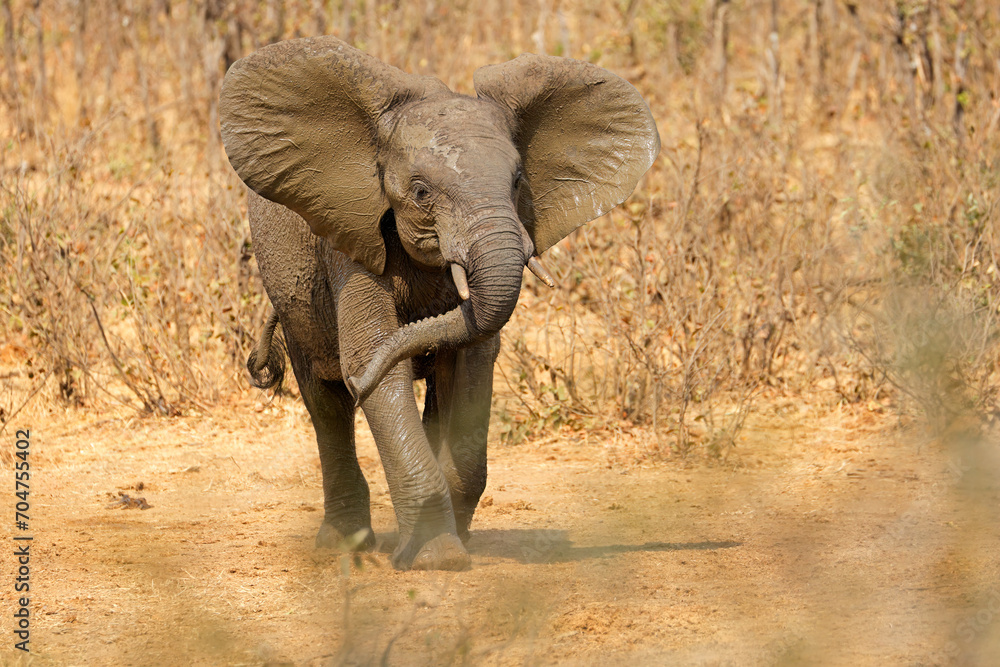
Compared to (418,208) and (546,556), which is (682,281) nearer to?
(546,556)

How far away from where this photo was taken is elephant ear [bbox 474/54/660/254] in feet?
16.7

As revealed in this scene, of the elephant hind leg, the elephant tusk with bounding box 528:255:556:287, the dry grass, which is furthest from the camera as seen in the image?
the dry grass

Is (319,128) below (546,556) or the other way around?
the other way around

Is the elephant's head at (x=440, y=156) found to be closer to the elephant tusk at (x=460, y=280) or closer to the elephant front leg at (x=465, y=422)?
the elephant tusk at (x=460, y=280)

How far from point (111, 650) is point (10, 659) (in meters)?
0.32

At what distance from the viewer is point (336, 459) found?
5680 mm

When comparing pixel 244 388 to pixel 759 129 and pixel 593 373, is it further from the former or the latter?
pixel 759 129

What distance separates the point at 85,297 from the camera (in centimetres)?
843

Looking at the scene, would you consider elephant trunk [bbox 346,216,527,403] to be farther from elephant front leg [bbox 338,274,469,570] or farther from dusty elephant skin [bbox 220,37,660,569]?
elephant front leg [bbox 338,274,469,570]

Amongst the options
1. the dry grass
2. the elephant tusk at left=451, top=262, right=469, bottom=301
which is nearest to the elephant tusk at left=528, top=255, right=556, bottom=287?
the elephant tusk at left=451, top=262, right=469, bottom=301

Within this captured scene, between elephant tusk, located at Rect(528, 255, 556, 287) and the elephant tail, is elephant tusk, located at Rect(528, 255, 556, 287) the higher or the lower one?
the higher one

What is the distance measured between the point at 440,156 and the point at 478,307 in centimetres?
61

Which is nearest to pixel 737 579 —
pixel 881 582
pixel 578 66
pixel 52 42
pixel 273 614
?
pixel 881 582

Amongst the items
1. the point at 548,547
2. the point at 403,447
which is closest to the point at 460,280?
the point at 403,447
